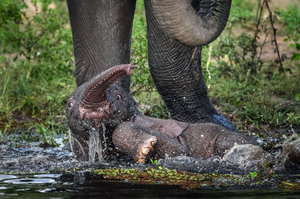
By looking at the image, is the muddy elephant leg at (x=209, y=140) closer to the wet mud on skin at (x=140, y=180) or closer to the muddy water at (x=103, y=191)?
the wet mud on skin at (x=140, y=180)

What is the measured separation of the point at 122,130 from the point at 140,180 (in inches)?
32.1

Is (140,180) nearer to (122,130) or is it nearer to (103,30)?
(122,130)

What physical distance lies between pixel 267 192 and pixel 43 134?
3.54 metres

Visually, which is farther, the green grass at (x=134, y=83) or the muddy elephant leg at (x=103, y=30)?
the green grass at (x=134, y=83)

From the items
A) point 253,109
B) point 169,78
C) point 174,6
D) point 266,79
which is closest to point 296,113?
point 253,109

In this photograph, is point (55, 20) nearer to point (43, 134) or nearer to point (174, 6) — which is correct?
point (43, 134)

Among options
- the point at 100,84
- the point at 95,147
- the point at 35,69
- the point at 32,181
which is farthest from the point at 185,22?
the point at 35,69

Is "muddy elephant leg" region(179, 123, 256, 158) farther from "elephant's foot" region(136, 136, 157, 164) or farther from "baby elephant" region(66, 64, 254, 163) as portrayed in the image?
"elephant's foot" region(136, 136, 157, 164)

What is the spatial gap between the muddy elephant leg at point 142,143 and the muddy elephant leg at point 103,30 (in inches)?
38.1

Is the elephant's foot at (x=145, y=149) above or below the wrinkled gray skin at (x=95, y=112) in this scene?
below

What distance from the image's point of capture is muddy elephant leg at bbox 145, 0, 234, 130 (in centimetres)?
711

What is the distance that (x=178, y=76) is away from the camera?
7.26 metres

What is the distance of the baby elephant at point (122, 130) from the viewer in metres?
6.30

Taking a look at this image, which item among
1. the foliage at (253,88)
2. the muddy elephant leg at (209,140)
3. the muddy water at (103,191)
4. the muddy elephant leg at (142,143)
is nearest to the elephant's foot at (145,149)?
the muddy elephant leg at (142,143)
